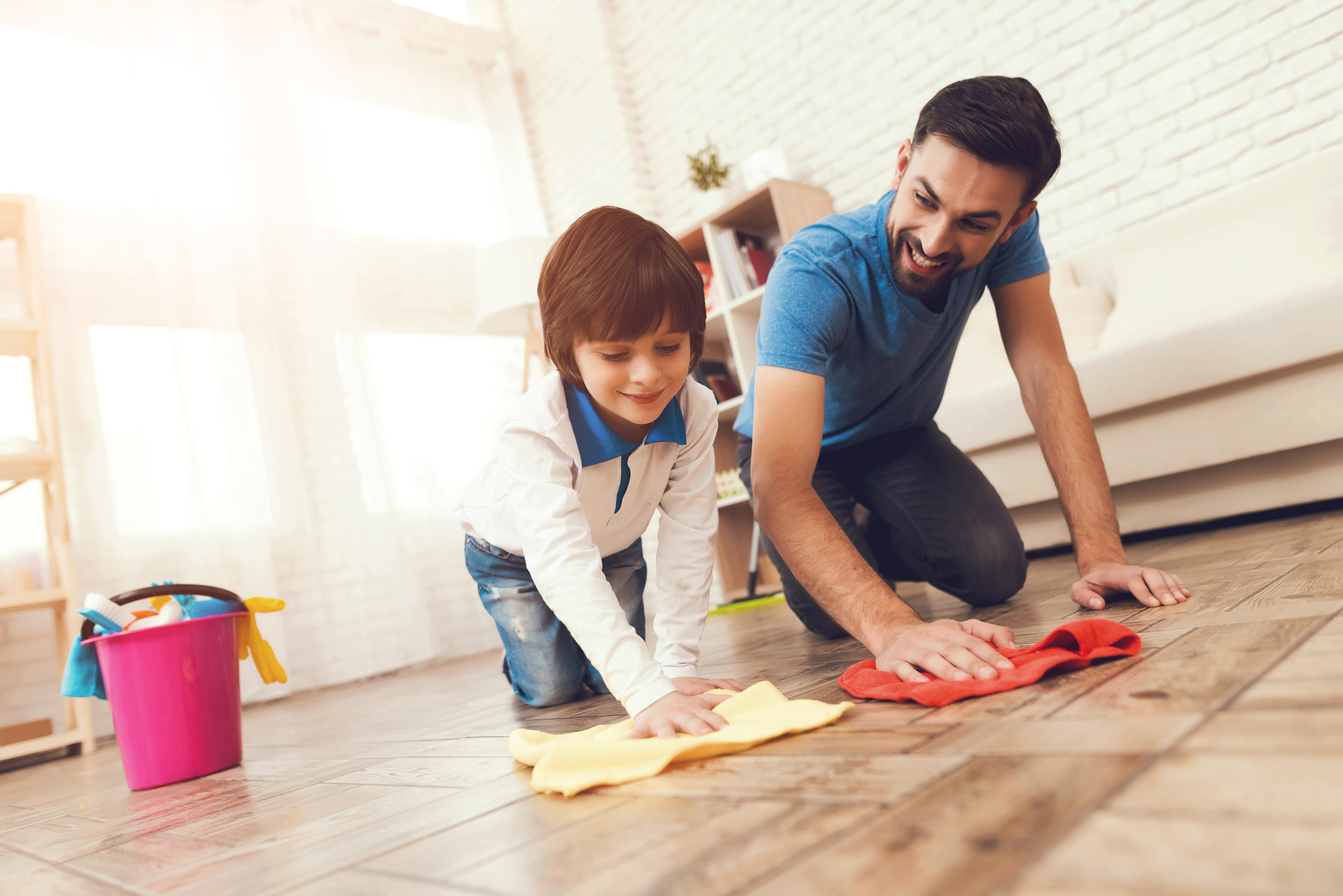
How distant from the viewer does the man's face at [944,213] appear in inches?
46.6

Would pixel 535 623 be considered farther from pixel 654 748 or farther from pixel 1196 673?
pixel 1196 673

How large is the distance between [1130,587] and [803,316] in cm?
61

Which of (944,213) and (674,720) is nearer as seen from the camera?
(674,720)

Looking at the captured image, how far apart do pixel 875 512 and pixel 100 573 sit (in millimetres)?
2484

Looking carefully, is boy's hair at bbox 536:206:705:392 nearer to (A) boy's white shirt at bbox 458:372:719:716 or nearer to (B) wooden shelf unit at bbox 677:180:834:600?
(A) boy's white shirt at bbox 458:372:719:716

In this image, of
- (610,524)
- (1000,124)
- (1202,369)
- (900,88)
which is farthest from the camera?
(900,88)

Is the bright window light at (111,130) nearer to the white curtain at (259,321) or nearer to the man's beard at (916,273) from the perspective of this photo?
the white curtain at (259,321)

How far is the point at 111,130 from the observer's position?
3.05 m

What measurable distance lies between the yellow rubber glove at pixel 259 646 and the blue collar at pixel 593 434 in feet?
2.50

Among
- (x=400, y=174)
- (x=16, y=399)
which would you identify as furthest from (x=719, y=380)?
(x=16, y=399)

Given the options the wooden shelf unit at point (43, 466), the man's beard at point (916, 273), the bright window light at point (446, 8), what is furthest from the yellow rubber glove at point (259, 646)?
the bright window light at point (446, 8)

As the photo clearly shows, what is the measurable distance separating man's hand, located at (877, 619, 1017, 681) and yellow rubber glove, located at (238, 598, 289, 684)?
3.77 ft

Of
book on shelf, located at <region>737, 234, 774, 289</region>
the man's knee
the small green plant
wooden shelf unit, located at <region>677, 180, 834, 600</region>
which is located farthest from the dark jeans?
the small green plant

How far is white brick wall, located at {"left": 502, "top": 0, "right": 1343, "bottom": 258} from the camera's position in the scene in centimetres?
232
